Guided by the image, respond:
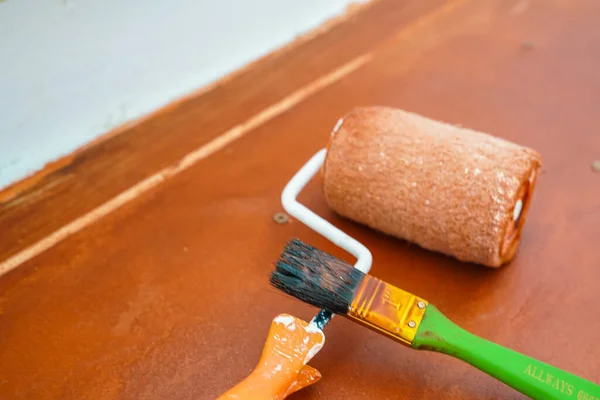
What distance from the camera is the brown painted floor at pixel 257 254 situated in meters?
0.77

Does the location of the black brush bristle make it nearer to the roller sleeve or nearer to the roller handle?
the roller handle

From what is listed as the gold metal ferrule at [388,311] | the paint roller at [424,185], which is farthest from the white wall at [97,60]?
the gold metal ferrule at [388,311]

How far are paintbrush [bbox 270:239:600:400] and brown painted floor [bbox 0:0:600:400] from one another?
0.34 ft

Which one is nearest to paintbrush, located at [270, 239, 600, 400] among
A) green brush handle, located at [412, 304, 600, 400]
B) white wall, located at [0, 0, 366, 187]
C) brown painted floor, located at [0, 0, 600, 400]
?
green brush handle, located at [412, 304, 600, 400]

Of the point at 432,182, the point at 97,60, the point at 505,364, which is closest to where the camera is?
the point at 505,364

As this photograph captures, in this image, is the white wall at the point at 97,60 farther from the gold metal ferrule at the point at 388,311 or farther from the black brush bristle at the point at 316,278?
the gold metal ferrule at the point at 388,311

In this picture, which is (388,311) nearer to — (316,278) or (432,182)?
(316,278)

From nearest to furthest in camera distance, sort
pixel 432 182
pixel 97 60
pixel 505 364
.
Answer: pixel 505 364 < pixel 432 182 < pixel 97 60

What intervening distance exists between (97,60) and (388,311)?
0.80 meters

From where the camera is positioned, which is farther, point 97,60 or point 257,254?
point 97,60

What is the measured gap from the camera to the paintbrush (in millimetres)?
646

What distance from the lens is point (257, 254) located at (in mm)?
946

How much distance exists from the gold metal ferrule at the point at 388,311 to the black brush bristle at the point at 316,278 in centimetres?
1

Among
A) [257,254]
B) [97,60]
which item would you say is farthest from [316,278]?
[97,60]
